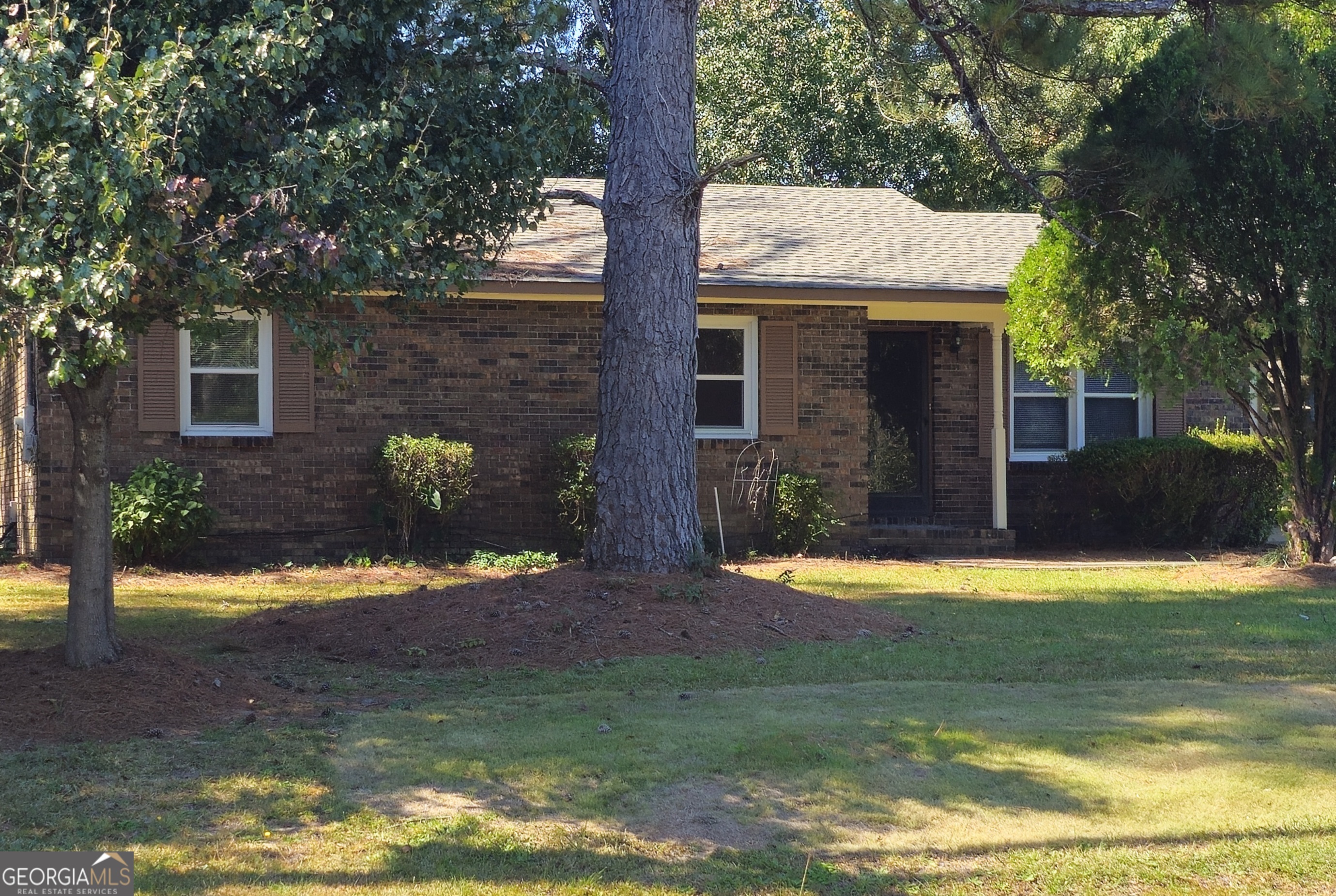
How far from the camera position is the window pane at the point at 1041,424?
52.2 feet

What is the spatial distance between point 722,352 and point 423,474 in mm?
3672

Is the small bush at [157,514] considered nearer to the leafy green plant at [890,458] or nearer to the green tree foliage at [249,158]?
the green tree foliage at [249,158]

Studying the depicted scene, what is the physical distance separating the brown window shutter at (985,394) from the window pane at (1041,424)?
2.32 ft

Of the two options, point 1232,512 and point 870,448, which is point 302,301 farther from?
point 1232,512

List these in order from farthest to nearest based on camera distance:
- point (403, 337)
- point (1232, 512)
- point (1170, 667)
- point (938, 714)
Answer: point (1232, 512), point (403, 337), point (1170, 667), point (938, 714)

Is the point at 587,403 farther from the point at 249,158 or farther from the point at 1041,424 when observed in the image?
the point at 249,158

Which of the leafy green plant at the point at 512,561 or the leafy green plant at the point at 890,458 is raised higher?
the leafy green plant at the point at 890,458

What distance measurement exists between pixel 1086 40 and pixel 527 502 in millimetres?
7107

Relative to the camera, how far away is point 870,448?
15.6 metres

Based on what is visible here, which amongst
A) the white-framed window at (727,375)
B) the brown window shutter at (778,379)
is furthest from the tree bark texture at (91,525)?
the brown window shutter at (778,379)

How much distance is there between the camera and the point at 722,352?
14.0 meters

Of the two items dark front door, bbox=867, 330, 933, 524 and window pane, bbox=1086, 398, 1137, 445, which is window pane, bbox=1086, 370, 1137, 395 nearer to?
window pane, bbox=1086, 398, 1137, 445

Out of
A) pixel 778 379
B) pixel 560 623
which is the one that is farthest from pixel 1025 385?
pixel 560 623

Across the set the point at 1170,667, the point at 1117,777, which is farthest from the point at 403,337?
the point at 1117,777
